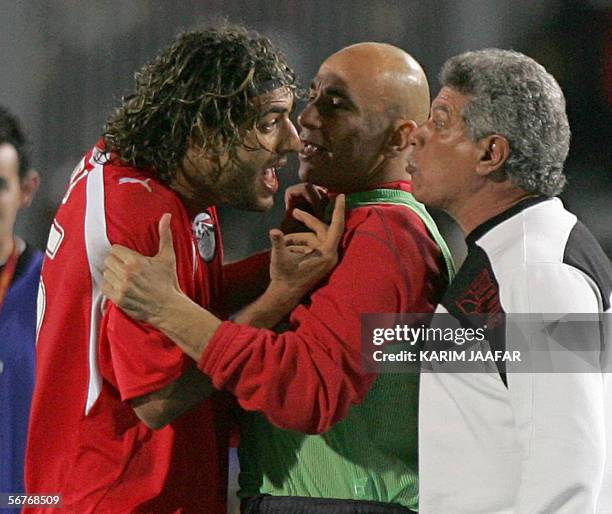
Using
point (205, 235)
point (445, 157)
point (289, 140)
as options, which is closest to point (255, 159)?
point (289, 140)

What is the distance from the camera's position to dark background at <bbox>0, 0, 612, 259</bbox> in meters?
1.66

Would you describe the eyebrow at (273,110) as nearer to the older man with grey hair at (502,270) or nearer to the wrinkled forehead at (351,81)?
the wrinkled forehead at (351,81)

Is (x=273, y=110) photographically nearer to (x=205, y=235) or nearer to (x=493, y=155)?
(x=205, y=235)

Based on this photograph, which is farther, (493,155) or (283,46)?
(283,46)

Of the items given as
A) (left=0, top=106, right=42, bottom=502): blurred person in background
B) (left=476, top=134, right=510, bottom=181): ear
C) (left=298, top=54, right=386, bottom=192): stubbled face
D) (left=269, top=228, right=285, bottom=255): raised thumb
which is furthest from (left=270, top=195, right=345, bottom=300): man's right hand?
(left=0, top=106, right=42, bottom=502): blurred person in background

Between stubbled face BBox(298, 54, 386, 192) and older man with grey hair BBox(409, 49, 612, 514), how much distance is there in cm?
9

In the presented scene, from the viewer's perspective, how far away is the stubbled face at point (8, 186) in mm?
1717

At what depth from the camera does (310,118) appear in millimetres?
1678

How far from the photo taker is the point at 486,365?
150cm

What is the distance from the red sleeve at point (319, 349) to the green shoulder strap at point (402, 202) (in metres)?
0.12

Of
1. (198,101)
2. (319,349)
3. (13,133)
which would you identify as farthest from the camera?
(13,133)

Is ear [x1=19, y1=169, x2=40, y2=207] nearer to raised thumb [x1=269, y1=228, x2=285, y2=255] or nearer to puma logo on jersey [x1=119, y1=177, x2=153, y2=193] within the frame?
puma logo on jersey [x1=119, y1=177, x2=153, y2=193]

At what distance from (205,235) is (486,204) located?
49 cm

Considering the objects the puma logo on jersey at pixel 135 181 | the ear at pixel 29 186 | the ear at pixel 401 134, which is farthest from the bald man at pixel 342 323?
the ear at pixel 29 186
